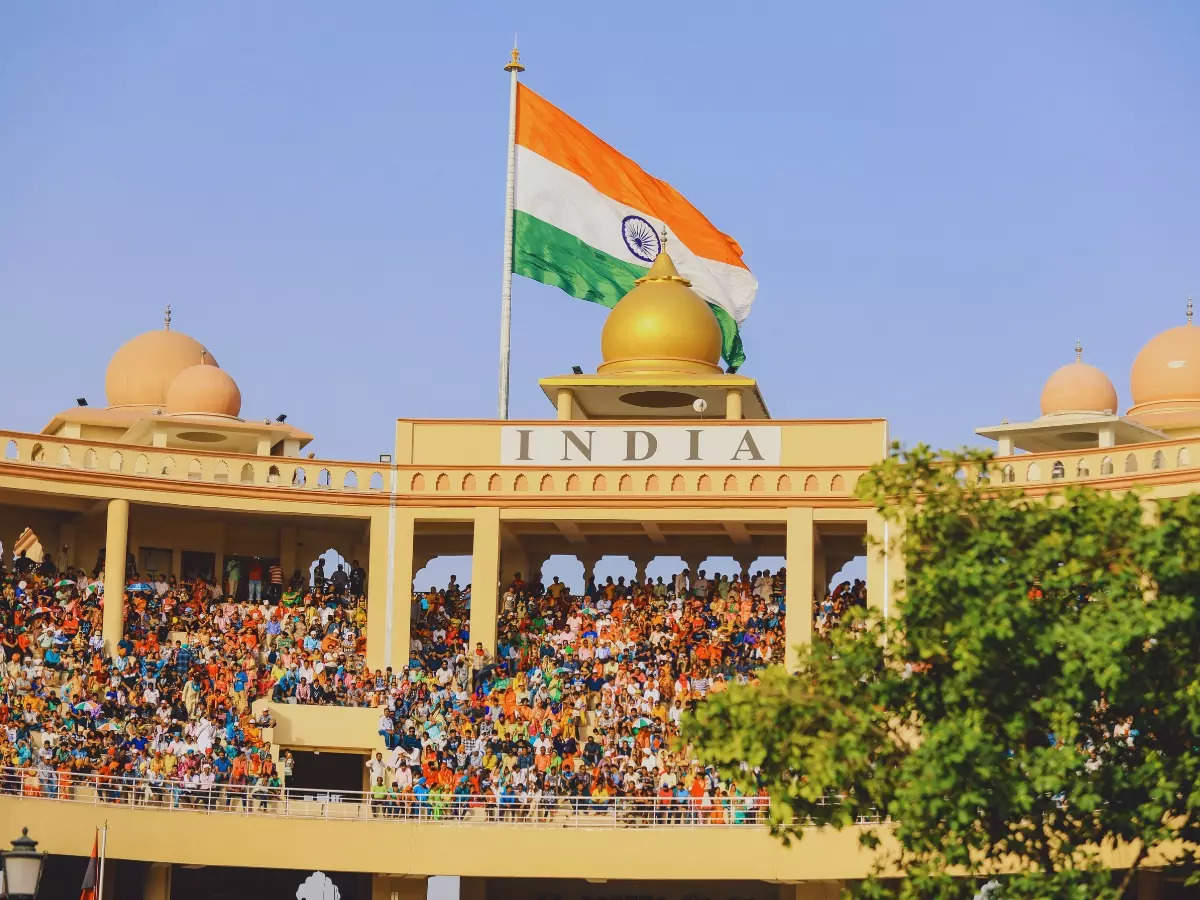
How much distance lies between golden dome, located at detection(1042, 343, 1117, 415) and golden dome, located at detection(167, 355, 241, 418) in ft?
59.4

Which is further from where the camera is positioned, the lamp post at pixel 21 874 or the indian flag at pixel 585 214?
the indian flag at pixel 585 214

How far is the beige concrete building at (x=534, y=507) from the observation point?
1569 inches

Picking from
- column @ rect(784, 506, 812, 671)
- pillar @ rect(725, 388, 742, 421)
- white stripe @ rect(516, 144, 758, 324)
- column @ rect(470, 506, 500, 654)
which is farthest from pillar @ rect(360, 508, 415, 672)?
column @ rect(784, 506, 812, 671)

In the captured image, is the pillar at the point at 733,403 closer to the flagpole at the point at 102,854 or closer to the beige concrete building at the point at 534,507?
the beige concrete building at the point at 534,507

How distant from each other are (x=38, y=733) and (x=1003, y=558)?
19.5 m

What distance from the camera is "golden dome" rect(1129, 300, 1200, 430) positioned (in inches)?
2018

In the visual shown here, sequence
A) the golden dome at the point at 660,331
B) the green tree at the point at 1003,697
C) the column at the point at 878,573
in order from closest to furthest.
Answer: the green tree at the point at 1003,697, the column at the point at 878,573, the golden dome at the point at 660,331

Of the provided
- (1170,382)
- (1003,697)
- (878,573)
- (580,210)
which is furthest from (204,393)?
(1003,697)

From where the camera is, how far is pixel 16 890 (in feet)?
68.5

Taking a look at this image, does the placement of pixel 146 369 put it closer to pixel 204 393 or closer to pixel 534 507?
pixel 204 393

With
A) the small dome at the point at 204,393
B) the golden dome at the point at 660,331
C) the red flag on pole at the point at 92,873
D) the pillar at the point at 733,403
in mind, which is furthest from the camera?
the small dome at the point at 204,393

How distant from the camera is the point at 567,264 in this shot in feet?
160

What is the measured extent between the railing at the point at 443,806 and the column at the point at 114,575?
5.22 metres

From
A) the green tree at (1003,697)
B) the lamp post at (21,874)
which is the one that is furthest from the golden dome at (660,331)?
the lamp post at (21,874)
